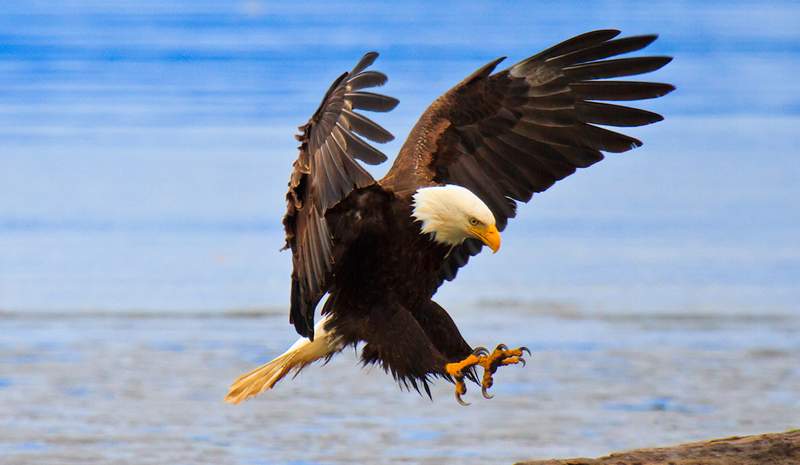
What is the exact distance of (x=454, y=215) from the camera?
565 cm

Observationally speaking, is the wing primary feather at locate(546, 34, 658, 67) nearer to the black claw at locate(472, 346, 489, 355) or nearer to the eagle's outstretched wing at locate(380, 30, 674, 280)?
the eagle's outstretched wing at locate(380, 30, 674, 280)

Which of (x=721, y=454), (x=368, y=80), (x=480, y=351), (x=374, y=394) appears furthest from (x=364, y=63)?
(x=374, y=394)

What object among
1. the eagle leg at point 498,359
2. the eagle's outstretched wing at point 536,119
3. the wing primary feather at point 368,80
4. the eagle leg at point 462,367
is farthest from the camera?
the eagle's outstretched wing at point 536,119

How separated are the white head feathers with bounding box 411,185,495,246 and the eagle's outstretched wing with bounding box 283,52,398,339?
0.23m

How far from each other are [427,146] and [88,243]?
524 cm

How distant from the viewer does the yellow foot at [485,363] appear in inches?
218

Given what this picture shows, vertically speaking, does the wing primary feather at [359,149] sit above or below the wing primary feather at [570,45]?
below

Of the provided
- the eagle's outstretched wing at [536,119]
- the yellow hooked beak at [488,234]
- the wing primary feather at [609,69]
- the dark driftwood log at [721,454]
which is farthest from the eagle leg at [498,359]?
the wing primary feather at [609,69]

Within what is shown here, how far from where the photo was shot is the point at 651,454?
17.0ft

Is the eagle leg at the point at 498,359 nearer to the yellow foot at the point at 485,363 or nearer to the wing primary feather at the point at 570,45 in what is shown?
the yellow foot at the point at 485,363

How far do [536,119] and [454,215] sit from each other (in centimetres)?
82

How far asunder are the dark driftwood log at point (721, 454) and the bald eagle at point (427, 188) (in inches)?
21.9

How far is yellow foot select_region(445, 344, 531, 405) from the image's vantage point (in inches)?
218

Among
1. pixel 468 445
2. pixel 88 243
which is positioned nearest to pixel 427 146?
pixel 468 445
